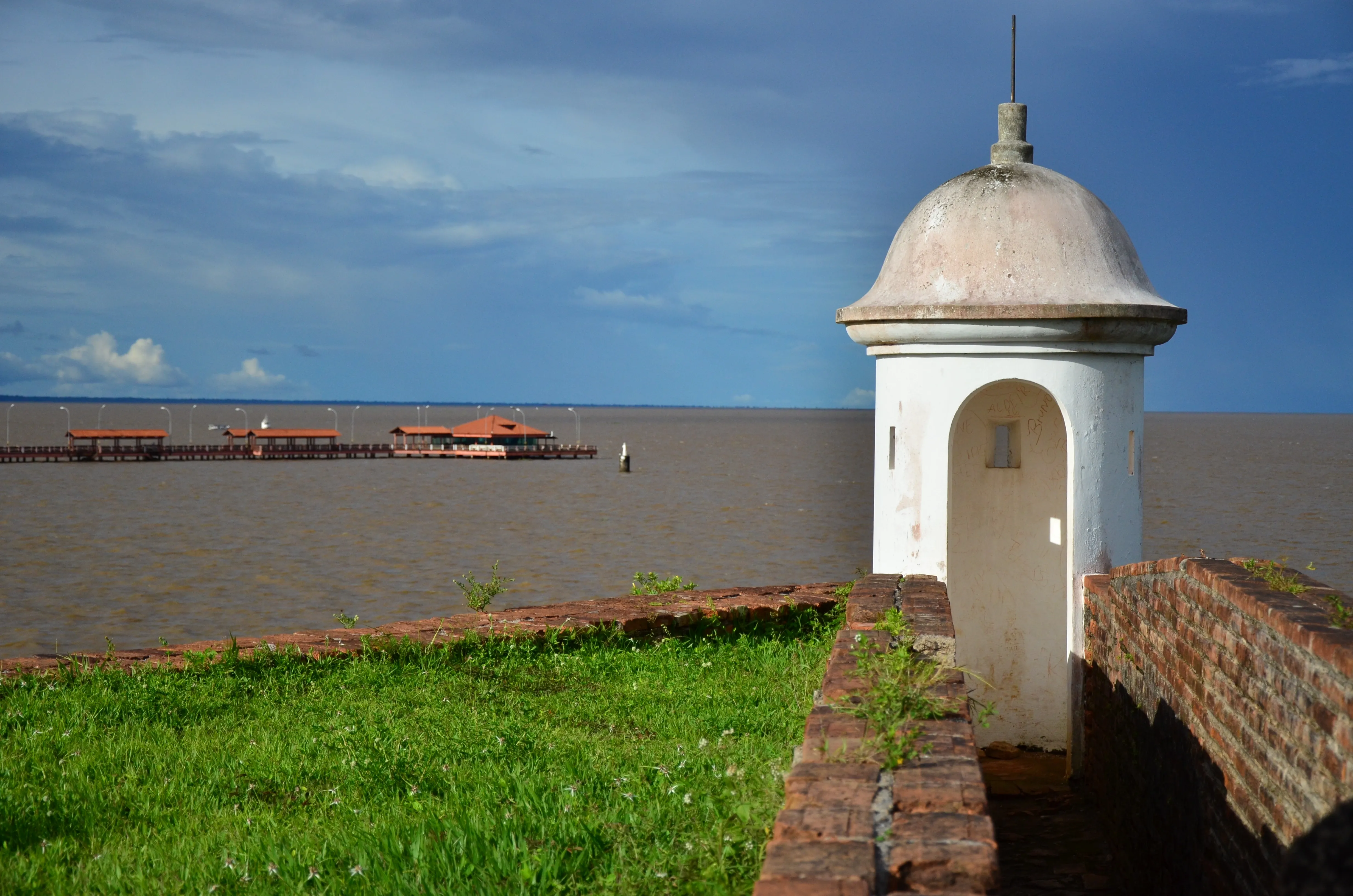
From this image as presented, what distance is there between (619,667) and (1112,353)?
3355 millimetres

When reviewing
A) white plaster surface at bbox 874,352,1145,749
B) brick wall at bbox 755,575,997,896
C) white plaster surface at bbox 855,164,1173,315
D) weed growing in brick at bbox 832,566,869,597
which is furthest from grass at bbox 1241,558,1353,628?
weed growing in brick at bbox 832,566,869,597

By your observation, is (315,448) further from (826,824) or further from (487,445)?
(826,824)

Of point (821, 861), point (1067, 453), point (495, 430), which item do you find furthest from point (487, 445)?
point (821, 861)

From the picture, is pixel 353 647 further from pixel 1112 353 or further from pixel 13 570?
pixel 13 570

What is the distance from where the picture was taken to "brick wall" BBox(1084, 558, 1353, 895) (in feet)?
9.89

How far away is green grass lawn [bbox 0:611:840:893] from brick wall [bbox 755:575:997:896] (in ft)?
1.20

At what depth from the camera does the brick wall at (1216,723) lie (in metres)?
3.02

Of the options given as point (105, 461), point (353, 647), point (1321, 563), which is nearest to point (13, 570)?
point (353, 647)

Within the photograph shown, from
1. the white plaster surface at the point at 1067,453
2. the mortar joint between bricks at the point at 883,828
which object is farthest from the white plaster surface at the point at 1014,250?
the mortar joint between bricks at the point at 883,828

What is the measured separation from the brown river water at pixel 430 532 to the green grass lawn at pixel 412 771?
43.6 ft

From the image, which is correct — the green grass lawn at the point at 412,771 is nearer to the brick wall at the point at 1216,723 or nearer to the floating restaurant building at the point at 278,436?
the brick wall at the point at 1216,723

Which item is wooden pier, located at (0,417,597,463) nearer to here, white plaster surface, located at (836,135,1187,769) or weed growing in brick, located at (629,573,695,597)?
weed growing in brick, located at (629,573,695,597)

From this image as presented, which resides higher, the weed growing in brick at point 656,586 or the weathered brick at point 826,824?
the weathered brick at point 826,824

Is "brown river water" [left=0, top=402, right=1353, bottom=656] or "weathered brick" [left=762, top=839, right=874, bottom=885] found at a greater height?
"weathered brick" [left=762, top=839, right=874, bottom=885]
